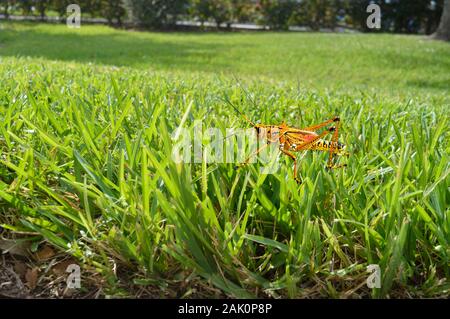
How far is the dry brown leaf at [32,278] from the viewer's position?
121 cm

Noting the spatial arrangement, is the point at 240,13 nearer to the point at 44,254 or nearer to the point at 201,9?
the point at 201,9

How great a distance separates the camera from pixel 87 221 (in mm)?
1265

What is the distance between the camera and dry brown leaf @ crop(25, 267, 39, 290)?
121cm

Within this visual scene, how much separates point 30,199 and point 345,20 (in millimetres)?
27614

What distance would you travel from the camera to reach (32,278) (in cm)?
122

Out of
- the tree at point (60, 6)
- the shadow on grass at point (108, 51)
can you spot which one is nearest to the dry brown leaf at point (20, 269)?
the shadow on grass at point (108, 51)

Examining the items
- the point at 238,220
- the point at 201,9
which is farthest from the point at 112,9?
the point at 238,220

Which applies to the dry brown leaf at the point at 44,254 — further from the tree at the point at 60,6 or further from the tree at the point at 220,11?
the tree at the point at 220,11

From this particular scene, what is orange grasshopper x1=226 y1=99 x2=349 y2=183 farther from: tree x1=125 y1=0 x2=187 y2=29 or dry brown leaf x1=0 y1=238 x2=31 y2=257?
tree x1=125 y1=0 x2=187 y2=29

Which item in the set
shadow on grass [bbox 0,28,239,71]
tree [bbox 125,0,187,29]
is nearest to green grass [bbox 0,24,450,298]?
shadow on grass [bbox 0,28,239,71]

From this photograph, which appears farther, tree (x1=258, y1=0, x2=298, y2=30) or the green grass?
tree (x1=258, y1=0, x2=298, y2=30)

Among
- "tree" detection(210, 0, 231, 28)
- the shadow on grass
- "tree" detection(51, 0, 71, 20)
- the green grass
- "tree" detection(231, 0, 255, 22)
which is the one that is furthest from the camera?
"tree" detection(231, 0, 255, 22)
